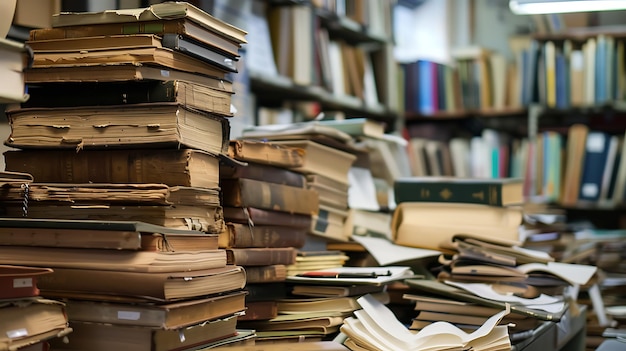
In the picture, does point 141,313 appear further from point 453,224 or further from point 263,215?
point 453,224

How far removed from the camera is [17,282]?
100 centimetres

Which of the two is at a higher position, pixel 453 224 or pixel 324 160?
pixel 324 160

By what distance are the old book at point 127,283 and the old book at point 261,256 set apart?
210mm

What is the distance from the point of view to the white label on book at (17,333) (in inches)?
38.6

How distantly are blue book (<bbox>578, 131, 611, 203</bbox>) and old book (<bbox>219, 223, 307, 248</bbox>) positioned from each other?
298 cm

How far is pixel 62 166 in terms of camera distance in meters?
1.33

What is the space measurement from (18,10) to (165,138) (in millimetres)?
618

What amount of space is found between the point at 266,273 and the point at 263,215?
0.11 m

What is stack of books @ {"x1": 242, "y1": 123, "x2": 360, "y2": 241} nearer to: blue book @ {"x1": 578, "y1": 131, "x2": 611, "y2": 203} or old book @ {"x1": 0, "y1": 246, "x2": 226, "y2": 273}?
old book @ {"x1": 0, "y1": 246, "x2": 226, "y2": 273}

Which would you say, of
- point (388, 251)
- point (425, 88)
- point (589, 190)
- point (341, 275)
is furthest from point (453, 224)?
point (425, 88)

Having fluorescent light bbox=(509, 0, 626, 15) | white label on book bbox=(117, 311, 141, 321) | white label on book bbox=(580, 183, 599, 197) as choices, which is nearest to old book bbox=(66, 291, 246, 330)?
white label on book bbox=(117, 311, 141, 321)

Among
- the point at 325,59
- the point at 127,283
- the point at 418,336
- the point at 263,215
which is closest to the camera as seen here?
the point at 127,283

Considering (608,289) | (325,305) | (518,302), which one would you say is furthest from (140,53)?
(608,289)

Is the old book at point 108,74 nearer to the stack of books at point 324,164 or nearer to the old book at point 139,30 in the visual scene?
the old book at point 139,30
